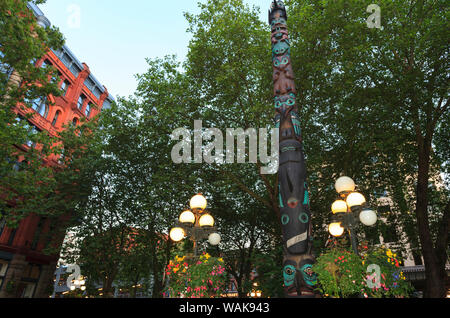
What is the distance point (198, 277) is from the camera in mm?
5684

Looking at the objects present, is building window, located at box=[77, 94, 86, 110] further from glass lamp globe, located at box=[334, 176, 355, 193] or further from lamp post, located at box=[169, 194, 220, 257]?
glass lamp globe, located at box=[334, 176, 355, 193]

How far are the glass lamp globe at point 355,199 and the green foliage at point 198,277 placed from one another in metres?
3.15

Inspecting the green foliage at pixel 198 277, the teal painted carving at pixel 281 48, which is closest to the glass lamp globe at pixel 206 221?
the green foliage at pixel 198 277

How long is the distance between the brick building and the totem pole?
15913 millimetres

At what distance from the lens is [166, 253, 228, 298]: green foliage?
18.4 feet

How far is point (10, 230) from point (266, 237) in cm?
2077

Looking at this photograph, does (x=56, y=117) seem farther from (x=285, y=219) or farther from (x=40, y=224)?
(x=285, y=219)

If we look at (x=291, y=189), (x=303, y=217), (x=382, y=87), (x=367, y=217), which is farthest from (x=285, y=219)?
(x=382, y=87)

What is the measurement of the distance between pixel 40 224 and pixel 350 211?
2685cm

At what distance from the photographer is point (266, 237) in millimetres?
22297

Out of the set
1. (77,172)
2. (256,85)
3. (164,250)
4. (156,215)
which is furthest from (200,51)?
(164,250)
